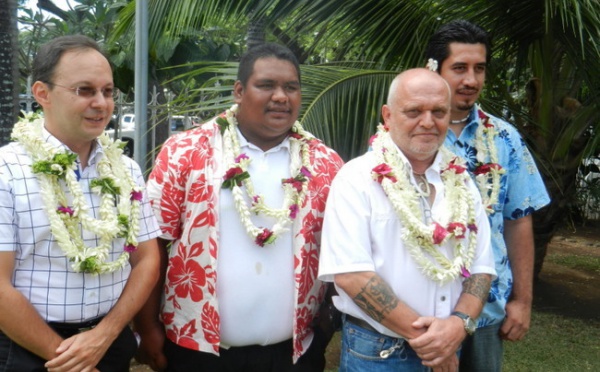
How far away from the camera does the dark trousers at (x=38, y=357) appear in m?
2.21

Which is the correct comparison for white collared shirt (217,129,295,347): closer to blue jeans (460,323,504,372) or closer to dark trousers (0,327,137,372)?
dark trousers (0,327,137,372)

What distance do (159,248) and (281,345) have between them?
1.96ft

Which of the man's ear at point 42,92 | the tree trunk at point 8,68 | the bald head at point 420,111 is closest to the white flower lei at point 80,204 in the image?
the man's ear at point 42,92

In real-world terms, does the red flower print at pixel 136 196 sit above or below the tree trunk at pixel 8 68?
below

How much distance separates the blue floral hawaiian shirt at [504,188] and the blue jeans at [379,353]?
47 centimetres

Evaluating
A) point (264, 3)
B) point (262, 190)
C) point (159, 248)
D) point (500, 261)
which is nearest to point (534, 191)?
point (500, 261)

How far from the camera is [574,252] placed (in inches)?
374

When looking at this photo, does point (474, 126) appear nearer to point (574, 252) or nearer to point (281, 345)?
point (281, 345)

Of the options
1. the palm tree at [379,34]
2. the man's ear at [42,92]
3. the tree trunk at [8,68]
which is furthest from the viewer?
the tree trunk at [8,68]

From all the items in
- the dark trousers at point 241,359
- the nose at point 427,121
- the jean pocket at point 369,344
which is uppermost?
the nose at point 427,121

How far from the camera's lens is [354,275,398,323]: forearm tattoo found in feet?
7.57

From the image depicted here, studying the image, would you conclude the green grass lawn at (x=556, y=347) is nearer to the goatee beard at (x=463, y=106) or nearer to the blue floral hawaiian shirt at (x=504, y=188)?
the blue floral hawaiian shirt at (x=504, y=188)

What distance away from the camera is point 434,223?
7.98 ft

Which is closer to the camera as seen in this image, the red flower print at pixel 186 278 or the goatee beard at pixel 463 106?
the red flower print at pixel 186 278
